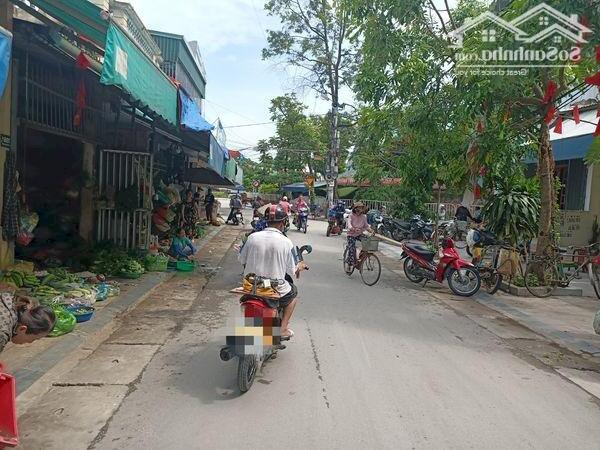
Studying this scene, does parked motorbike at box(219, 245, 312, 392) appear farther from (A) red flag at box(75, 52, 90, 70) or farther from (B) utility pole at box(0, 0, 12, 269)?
(B) utility pole at box(0, 0, 12, 269)

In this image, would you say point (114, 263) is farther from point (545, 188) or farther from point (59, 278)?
point (545, 188)

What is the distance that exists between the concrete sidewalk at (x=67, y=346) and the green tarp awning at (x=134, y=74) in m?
2.60

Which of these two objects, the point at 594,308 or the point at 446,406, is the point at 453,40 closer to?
the point at 594,308

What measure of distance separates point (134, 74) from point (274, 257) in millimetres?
2778

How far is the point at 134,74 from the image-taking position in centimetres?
578

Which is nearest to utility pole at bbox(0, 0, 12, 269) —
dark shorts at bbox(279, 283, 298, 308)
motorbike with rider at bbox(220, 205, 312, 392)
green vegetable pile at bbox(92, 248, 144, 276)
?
green vegetable pile at bbox(92, 248, 144, 276)

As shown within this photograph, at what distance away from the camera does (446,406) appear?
13.7 feet

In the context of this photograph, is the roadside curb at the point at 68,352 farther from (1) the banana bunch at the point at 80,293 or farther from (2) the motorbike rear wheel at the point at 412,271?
(2) the motorbike rear wheel at the point at 412,271

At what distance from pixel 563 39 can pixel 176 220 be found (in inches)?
399

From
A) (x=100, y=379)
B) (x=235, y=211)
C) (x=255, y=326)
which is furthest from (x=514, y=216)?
(x=235, y=211)

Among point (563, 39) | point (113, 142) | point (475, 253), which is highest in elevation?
point (563, 39)

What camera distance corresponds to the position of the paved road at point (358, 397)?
3.55m

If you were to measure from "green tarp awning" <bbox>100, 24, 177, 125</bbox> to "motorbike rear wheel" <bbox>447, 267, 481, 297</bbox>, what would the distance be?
5745 millimetres

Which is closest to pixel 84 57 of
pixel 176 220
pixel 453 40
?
pixel 453 40
